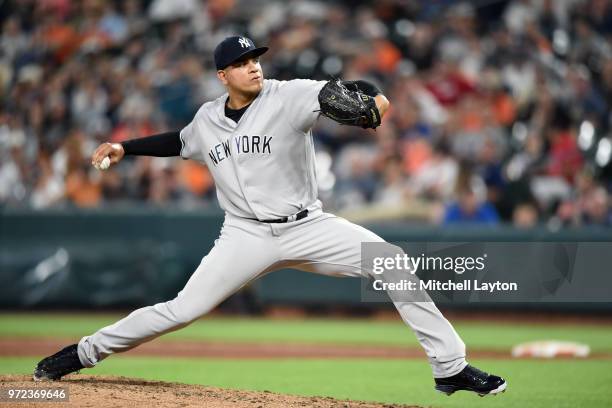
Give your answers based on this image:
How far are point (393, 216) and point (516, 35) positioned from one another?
3.28 meters

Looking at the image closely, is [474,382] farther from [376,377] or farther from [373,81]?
[373,81]

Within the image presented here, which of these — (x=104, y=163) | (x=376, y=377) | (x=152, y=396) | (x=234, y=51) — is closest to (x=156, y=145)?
(x=104, y=163)

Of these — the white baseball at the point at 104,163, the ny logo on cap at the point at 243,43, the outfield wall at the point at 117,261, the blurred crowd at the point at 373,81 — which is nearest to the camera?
the ny logo on cap at the point at 243,43

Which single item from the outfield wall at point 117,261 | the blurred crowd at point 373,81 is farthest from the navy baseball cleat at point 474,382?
the outfield wall at point 117,261

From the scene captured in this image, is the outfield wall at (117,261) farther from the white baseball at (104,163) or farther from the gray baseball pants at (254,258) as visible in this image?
the white baseball at (104,163)

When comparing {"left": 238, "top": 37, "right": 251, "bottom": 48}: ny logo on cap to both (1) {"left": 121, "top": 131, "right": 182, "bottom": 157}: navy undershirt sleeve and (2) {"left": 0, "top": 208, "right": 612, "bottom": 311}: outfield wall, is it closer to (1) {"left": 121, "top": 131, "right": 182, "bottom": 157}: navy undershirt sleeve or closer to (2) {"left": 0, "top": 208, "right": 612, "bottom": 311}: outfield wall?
(1) {"left": 121, "top": 131, "right": 182, "bottom": 157}: navy undershirt sleeve

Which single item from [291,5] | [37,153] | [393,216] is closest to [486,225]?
[393,216]

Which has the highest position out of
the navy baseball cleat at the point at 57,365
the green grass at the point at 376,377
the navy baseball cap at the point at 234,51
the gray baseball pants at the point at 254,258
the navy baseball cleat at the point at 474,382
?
the navy baseball cap at the point at 234,51

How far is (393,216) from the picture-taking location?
1281cm

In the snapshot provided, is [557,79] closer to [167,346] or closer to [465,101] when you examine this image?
[465,101]

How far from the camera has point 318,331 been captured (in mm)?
11680

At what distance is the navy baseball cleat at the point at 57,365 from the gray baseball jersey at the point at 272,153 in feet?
4.38

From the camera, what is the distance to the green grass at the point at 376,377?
662 cm

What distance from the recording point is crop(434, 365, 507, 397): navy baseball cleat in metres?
5.56
